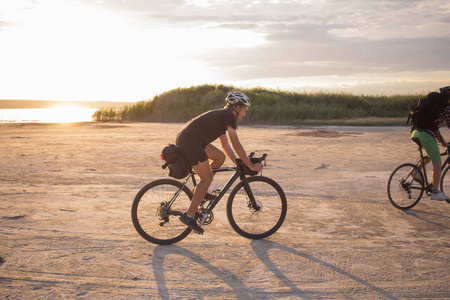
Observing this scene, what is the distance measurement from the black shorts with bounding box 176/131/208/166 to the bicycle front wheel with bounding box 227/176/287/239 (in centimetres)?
74

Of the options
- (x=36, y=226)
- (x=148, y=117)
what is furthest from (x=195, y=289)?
(x=148, y=117)

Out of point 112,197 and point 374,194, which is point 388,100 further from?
point 112,197

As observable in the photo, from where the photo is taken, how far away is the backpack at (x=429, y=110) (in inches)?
268

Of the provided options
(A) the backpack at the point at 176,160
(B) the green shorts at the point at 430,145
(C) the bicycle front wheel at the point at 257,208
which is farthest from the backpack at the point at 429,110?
(A) the backpack at the point at 176,160

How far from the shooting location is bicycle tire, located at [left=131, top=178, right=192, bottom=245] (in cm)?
532

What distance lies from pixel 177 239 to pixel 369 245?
2.39 metres

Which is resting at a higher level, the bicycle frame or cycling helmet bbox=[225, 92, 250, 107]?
cycling helmet bbox=[225, 92, 250, 107]

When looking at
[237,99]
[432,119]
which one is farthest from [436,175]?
[237,99]

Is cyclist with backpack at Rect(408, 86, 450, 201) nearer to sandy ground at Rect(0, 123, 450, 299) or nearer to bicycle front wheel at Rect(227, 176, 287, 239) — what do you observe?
sandy ground at Rect(0, 123, 450, 299)

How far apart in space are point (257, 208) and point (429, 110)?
3.33 meters

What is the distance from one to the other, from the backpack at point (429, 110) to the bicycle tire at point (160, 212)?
13.0ft

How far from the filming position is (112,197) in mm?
7801

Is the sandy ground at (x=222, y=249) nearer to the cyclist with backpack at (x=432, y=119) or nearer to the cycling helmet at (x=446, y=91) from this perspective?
the cyclist with backpack at (x=432, y=119)

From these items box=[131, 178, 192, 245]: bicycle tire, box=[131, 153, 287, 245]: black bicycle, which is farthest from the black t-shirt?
box=[131, 178, 192, 245]: bicycle tire
